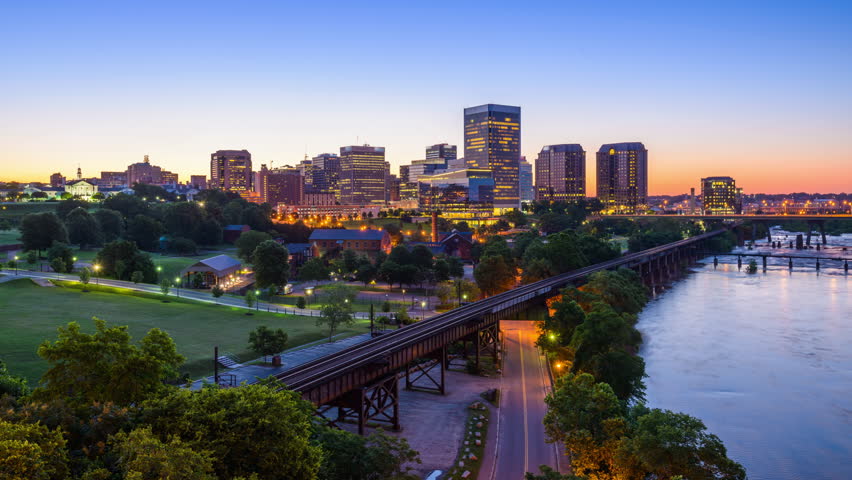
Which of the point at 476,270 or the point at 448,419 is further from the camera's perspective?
the point at 476,270

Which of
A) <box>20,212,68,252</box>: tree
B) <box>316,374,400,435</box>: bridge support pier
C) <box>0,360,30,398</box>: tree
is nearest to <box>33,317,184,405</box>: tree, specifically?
<box>0,360,30,398</box>: tree

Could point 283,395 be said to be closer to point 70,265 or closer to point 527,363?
point 527,363

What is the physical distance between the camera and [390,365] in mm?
44688

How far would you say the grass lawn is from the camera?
155 ft

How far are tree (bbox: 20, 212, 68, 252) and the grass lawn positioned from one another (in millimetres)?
36012

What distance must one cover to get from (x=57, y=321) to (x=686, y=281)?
Result: 138305 millimetres

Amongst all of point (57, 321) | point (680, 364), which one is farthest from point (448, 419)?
point (57, 321)

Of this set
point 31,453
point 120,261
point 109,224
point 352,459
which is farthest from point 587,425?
point 109,224

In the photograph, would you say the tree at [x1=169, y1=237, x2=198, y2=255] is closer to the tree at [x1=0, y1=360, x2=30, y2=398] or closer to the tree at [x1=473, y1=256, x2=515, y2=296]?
the tree at [x1=473, y1=256, x2=515, y2=296]

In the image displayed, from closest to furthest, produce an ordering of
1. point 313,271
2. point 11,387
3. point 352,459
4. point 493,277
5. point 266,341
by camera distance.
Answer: point 352,459, point 11,387, point 266,341, point 493,277, point 313,271

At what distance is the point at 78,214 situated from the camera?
122188 millimetres

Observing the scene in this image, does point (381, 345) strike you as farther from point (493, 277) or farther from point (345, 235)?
point (345, 235)

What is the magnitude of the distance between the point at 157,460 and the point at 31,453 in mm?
3790

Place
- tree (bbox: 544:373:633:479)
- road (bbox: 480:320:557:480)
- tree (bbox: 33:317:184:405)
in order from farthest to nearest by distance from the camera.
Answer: road (bbox: 480:320:557:480) → tree (bbox: 544:373:633:479) → tree (bbox: 33:317:184:405)
